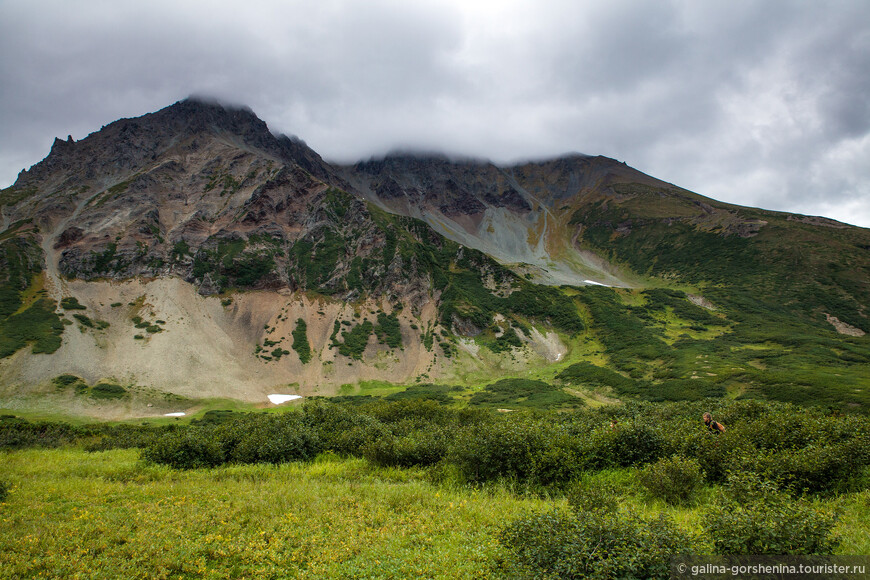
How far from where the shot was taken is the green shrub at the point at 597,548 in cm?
695

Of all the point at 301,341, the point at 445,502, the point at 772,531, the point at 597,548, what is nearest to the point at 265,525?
the point at 445,502

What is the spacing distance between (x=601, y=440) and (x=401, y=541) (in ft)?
36.2

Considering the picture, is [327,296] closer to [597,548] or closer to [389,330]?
[389,330]

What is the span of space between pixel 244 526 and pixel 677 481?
48.4 feet

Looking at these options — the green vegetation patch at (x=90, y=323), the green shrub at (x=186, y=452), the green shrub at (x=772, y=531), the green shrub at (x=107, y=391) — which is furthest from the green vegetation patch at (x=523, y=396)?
the green vegetation patch at (x=90, y=323)

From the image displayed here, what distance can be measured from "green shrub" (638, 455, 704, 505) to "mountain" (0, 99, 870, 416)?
53.0 m

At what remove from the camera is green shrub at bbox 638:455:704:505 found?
42.9 ft

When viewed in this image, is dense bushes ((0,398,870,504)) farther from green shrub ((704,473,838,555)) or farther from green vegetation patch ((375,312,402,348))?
green vegetation patch ((375,312,402,348))

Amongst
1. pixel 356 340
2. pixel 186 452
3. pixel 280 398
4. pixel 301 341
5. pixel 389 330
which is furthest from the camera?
pixel 389 330

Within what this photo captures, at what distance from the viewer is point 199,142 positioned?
164 m

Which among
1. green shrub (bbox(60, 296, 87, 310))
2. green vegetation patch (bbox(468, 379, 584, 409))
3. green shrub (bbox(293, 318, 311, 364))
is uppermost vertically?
green shrub (bbox(60, 296, 87, 310))

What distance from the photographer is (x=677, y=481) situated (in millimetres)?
13250

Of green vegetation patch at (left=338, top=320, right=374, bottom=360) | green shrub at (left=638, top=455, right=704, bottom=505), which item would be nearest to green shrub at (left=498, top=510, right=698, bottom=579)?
green shrub at (left=638, top=455, right=704, bottom=505)

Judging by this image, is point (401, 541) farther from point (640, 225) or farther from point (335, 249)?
point (640, 225)
